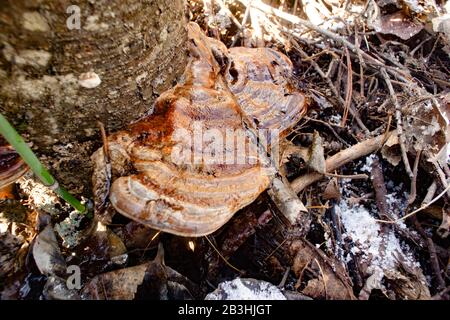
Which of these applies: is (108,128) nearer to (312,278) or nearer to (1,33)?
(1,33)

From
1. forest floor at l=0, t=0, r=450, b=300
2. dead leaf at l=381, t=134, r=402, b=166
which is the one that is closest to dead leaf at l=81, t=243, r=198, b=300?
forest floor at l=0, t=0, r=450, b=300

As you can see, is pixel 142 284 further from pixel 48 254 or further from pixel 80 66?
pixel 80 66

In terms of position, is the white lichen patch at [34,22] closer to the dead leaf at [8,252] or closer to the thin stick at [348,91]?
the dead leaf at [8,252]

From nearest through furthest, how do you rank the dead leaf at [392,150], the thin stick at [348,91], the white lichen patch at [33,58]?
the white lichen patch at [33,58] < the dead leaf at [392,150] < the thin stick at [348,91]

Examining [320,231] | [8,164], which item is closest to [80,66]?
[8,164]

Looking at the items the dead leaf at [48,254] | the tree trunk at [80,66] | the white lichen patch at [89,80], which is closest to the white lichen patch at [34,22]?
the tree trunk at [80,66]

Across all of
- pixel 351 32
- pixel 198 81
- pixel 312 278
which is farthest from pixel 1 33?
pixel 351 32

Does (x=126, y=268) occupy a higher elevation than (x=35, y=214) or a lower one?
lower
